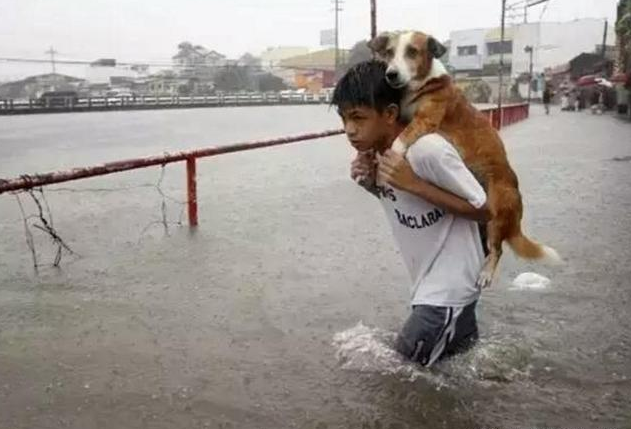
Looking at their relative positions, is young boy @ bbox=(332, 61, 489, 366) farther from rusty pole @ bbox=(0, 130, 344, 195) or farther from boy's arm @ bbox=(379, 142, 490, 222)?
rusty pole @ bbox=(0, 130, 344, 195)

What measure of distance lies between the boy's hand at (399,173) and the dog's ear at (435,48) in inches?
27.7

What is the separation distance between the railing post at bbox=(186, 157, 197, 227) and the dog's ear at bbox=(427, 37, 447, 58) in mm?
3803

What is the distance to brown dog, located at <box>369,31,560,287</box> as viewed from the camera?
122 inches

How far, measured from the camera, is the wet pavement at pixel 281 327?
312 centimetres

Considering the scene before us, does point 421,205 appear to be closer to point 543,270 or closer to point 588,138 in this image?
point 543,270

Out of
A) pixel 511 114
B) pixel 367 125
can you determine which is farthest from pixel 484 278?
pixel 511 114

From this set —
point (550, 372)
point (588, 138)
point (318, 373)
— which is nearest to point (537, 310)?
point (550, 372)

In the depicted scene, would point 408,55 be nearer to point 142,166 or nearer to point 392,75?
point 392,75

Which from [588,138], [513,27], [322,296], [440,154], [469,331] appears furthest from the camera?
[513,27]

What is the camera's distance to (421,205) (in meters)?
2.98

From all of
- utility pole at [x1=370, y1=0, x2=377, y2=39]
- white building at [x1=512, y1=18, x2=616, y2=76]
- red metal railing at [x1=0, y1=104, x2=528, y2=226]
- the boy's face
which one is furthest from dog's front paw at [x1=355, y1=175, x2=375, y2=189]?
white building at [x1=512, y1=18, x2=616, y2=76]

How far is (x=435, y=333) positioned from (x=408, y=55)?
1.23 meters

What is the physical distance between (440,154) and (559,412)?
1.22 m

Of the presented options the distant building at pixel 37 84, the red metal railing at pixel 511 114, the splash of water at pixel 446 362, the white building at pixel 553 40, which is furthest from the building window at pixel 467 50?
the splash of water at pixel 446 362
